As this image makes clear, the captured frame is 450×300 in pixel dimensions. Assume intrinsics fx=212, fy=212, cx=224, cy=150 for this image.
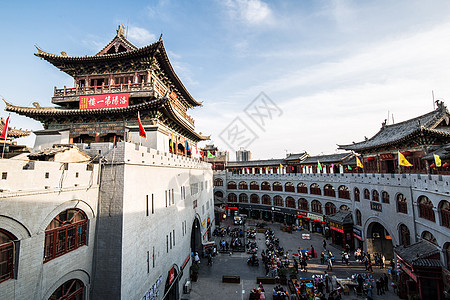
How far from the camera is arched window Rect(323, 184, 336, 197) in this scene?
34.9 m

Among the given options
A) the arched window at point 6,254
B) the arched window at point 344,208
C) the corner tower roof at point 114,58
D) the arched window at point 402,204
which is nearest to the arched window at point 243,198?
the arched window at point 344,208

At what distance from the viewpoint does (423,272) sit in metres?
15.5

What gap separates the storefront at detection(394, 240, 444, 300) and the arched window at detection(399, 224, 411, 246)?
250cm

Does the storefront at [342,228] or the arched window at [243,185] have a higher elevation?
the arched window at [243,185]

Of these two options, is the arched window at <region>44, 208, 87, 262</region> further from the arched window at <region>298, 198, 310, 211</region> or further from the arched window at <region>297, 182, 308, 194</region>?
the arched window at <region>297, 182, 308, 194</region>

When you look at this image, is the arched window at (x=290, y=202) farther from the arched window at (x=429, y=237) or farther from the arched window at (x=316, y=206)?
the arched window at (x=429, y=237)

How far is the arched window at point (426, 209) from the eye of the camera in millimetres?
16891

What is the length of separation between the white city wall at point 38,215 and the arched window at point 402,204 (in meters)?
25.5

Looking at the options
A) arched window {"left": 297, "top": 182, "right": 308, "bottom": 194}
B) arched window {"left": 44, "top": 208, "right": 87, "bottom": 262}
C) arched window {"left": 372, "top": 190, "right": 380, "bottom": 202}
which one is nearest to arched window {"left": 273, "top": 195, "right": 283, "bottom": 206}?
arched window {"left": 297, "top": 182, "right": 308, "bottom": 194}

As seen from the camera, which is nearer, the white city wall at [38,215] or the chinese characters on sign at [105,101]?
the white city wall at [38,215]

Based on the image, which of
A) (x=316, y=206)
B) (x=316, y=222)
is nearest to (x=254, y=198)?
(x=316, y=206)

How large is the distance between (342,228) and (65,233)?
30584 millimetres

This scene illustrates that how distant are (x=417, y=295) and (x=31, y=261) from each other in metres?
23.4

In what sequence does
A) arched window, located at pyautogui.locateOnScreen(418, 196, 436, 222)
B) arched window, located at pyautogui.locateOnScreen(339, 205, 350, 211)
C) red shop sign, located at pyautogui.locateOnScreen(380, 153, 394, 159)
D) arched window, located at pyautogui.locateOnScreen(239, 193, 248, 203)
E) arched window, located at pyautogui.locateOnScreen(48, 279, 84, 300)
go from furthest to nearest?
arched window, located at pyautogui.locateOnScreen(239, 193, 248, 203) < arched window, located at pyautogui.locateOnScreen(339, 205, 350, 211) < red shop sign, located at pyautogui.locateOnScreen(380, 153, 394, 159) < arched window, located at pyautogui.locateOnScreen(418, 196, 436, 222) < arched window, located at pyautogui.locateOnScreen(48, 279, 84, 300)
